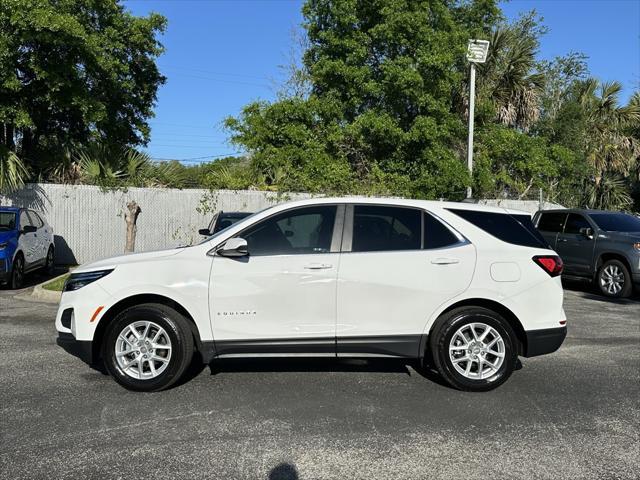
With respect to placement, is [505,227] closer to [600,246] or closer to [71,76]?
[600,246]

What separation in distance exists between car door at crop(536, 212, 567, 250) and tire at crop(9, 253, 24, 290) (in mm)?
10930

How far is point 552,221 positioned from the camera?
43.9 ft

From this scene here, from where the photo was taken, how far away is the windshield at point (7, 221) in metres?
11.2

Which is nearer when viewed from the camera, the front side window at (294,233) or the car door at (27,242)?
the front side window at (294,233)

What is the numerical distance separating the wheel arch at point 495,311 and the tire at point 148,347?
209 centimetres

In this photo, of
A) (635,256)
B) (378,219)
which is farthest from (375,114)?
(378,219)

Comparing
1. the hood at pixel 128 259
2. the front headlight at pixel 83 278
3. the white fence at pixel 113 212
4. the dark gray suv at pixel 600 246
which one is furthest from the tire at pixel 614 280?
the front headlight at pixel 83 278

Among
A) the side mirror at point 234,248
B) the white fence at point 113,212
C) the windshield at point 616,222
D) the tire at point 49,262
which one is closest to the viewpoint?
the side mirror at point 234,248

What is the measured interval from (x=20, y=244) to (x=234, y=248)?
8062 millimetres

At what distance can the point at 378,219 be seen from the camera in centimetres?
535

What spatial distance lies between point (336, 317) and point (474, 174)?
14568 millimetres

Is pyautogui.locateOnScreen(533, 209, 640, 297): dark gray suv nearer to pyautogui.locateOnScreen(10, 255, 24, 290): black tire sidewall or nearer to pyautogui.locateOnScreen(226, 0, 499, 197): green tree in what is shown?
pyautogui.locateOnScreen(226, 0, 499, 197): green tree

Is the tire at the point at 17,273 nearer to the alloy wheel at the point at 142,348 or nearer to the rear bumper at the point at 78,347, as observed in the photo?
the rear bumper at the point at 78,347

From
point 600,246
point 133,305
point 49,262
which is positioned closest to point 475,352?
point 133,305
